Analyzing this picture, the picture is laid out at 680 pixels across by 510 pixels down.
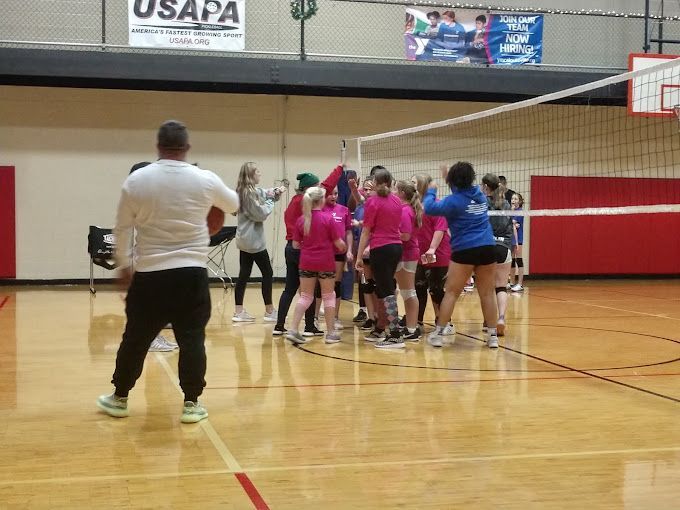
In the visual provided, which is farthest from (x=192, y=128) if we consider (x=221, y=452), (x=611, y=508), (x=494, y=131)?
(x=611, y=508)

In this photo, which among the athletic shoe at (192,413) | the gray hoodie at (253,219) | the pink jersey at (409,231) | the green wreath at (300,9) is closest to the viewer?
the athletic shoe at (192,413)

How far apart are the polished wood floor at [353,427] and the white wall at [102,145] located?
21.9ft

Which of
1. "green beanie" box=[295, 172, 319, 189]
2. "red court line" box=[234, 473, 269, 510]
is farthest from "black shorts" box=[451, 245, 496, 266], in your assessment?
"red court line" box=[234, 473, 269, 510]

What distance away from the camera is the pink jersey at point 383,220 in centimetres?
756

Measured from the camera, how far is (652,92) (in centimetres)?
1388

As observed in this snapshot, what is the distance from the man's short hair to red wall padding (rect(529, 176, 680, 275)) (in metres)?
12.8

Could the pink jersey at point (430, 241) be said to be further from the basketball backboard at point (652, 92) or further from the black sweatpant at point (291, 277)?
the basketball backboard at point (652, 92)

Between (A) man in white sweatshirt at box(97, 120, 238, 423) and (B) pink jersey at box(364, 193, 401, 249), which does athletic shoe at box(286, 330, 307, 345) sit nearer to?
(B) pink jersey at box(364, 193, 401, 249)

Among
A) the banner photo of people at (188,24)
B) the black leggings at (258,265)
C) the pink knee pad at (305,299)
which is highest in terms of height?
Answer: the banner photo of people at (188,24)

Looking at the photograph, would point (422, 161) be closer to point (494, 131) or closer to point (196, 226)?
point (494, 131)

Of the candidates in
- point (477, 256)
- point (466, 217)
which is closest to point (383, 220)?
point (466, 217)

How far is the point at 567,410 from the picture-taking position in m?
5.23

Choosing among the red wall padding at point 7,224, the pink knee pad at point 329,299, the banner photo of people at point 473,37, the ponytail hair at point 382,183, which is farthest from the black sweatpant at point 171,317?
the banner photo of people at point 473,37

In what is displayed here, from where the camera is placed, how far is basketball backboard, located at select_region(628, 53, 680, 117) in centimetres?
1369
